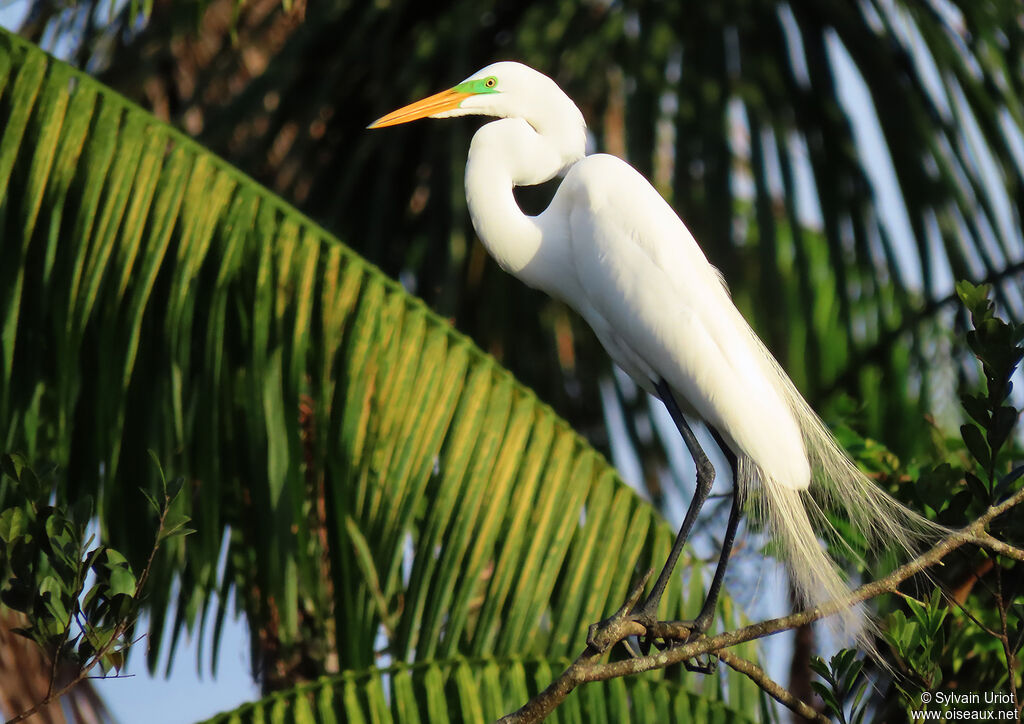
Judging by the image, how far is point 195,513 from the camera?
2662 millimetres

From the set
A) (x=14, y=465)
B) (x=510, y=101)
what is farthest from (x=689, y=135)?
(x=14, y=465)

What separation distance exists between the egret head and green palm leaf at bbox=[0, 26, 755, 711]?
342 millimetres

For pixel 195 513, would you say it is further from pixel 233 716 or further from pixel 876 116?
pixel 876 116

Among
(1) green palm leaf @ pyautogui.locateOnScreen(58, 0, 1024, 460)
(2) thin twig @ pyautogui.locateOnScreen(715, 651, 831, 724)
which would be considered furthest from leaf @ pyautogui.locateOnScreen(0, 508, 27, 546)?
(1) green palm leaf @ pyautogui.locateOnScreen(58, 0, 1024, 460)

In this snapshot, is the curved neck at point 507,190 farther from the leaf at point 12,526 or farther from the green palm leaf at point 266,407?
the leaf at point 12,526

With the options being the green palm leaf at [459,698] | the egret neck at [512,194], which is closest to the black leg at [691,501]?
the green palm leaf at [459,698]

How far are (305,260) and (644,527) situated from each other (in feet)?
2.71

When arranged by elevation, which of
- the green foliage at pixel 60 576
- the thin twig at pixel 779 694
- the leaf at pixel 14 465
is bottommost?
the thin twig at pixel 779 694

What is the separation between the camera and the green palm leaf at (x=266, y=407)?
2188mm

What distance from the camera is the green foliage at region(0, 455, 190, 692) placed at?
1.34m

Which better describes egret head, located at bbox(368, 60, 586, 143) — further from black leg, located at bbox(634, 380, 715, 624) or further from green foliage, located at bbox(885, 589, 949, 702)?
green foliage, located at bbox(885, 589, 949, 702)

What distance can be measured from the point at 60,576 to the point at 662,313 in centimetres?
113

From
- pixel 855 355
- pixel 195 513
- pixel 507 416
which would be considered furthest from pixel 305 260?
pixel 855 355

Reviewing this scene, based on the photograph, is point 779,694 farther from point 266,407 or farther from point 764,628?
point 266,407
